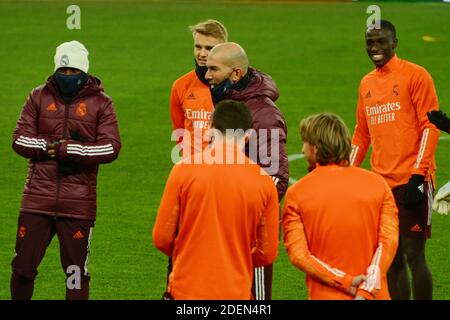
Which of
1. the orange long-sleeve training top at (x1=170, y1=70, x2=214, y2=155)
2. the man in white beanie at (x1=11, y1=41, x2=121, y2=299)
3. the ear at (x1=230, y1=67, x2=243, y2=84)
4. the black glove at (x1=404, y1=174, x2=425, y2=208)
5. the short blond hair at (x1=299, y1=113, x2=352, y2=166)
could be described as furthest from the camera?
the orange long-sleeve training top at (x1=170, y1=70, x2=214, y2=155)

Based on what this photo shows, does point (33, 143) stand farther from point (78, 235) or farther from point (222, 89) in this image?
point (222, 89)

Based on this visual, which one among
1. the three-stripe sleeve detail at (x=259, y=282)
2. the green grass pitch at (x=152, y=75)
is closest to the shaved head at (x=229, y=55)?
the three-stripe sleeve detail at (x=259, y=282)

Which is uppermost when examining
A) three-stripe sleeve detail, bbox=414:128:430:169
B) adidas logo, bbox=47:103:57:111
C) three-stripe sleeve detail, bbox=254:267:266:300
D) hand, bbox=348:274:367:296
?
adidas logo, bbox=47:103:57:111

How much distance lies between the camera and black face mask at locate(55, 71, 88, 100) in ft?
25.2

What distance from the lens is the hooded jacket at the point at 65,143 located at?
762 centimetres

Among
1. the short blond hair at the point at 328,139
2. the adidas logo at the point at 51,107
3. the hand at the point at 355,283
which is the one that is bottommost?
the hand at the point at 355,283

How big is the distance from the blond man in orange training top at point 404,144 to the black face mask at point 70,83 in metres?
2.03

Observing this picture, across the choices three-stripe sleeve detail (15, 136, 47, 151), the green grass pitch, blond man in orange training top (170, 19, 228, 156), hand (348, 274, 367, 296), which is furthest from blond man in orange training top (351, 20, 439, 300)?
three-stripe sleeve detail (15, 136, 47, 151)

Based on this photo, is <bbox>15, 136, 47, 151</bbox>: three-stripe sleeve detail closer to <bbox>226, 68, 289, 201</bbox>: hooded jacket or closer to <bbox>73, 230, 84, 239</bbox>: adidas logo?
<bbox>73, 230, 84, 239</bbox>: adidas logo

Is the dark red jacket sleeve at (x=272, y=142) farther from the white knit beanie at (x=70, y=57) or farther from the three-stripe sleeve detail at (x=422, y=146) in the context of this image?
the white knit beanie at (x=70, y=57)

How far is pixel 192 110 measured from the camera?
8406 mm

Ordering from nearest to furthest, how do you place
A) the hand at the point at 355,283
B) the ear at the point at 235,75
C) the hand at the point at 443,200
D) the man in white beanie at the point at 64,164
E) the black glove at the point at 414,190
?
the hand at the point at 355,283 → the ear at the point at 235,75 → the man in white beanie at the point at 64,164 → the black glove at the point at 414,190 → the hand at the point at 443,200

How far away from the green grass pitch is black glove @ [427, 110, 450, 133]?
6.82 ft
